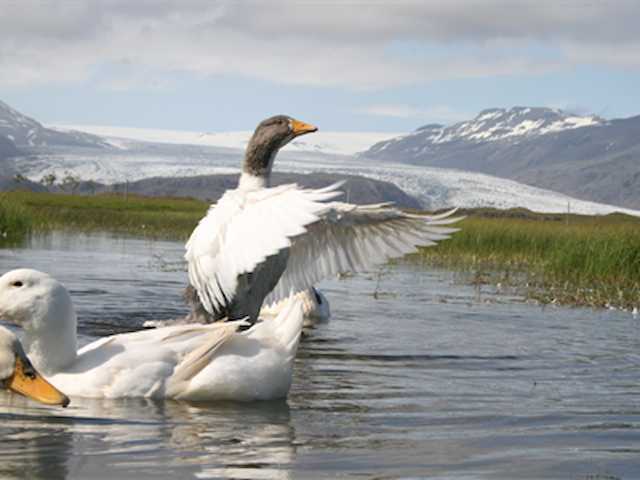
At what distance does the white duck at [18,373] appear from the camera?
160 inches

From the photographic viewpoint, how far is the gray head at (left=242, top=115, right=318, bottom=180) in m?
6.86

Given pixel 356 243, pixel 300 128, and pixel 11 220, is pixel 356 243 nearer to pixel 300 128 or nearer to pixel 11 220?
pixel 300 128

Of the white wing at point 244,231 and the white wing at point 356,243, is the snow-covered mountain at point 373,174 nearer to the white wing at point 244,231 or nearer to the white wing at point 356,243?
the white wing at point 356,243

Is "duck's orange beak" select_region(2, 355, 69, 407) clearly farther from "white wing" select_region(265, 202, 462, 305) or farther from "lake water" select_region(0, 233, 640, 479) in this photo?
"white wing" select_region(265, 202, 462, 305)

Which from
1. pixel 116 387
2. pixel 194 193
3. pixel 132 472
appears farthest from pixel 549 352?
pixel 194 193

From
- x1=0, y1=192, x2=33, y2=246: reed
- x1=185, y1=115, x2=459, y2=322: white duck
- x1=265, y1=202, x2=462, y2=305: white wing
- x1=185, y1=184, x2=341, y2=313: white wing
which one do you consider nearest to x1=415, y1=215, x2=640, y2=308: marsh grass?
x1=265, y1=202, x2=462, y2=305: white wing

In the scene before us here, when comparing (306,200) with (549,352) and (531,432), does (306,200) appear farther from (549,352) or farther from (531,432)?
(549,352)

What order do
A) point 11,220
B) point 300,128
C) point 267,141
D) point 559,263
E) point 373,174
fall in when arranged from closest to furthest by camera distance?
1. point 267,141
2. point 300,128
3. point 559,263
4. point 11,220
5. point 373,174

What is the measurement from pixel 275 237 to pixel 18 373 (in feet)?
4.82

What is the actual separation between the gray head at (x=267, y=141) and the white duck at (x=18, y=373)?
9.99 ft

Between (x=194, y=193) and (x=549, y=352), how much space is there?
123164 millimetres

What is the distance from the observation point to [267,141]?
694 cm

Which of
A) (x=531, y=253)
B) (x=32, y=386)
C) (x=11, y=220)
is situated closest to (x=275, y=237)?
(x=32, y=386)

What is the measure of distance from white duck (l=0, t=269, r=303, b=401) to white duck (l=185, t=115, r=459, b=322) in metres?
0.46
